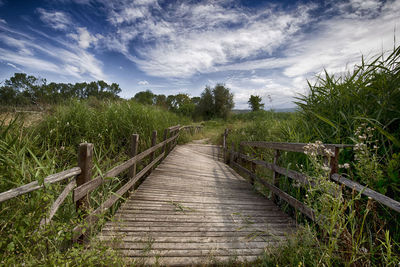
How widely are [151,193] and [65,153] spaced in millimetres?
2286

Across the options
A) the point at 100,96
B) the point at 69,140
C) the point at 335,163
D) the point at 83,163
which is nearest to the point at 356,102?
the point at 335,163

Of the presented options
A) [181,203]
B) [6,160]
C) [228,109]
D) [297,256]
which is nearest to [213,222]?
[181,203]

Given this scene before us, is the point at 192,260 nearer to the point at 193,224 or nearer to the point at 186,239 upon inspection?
the point at 186,239

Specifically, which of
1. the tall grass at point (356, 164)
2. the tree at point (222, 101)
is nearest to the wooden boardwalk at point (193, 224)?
the tall grass at point (356, 164)

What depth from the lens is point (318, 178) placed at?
150 cm

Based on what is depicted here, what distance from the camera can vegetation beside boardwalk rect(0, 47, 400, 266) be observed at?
1.37 m

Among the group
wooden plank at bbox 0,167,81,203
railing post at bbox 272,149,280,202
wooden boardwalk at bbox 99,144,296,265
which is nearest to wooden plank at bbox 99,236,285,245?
wooden boardwalk at bbox 99,144,296,265

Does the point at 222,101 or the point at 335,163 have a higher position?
the point at 222,101

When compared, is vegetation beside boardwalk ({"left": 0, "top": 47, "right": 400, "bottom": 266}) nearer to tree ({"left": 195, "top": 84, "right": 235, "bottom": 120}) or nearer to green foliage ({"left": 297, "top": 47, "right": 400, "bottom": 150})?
green foliage ({"left": 297, "top": 47, "right": 400, "bottom": 150})

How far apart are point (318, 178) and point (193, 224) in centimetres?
179

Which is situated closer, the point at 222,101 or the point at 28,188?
the point at 28,188

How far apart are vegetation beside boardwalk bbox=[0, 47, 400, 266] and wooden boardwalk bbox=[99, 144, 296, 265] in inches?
11.5

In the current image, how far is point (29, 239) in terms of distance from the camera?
131 cm

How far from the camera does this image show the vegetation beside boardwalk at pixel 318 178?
137cm
